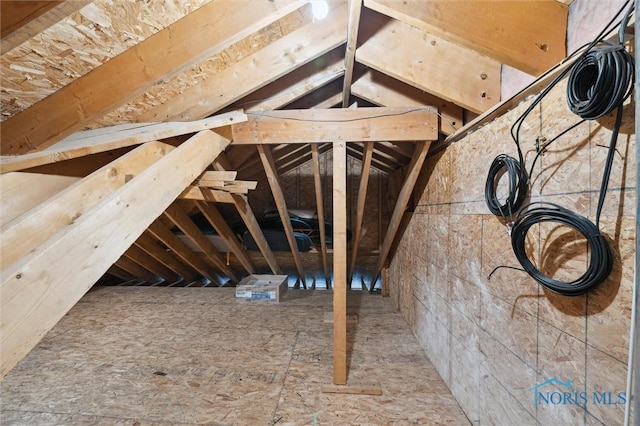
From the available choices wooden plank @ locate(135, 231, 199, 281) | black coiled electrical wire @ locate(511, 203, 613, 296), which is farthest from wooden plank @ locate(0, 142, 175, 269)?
wooden plank @ locate(135, 231, 199, 281)

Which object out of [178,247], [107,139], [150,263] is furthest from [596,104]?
[150,263]

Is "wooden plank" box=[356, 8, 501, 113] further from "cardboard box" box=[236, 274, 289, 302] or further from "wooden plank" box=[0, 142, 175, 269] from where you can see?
"cardboard box" box=[236, 274, 289, 302]

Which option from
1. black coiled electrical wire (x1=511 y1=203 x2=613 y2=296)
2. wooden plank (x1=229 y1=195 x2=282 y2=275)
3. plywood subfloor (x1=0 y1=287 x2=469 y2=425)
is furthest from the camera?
wooden plank (x1=229 y1=195 x2=282 y2=275)

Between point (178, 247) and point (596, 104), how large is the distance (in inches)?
163

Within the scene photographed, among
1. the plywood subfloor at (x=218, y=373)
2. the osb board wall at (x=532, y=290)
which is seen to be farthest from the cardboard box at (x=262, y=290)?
the osb board wall at (x=532, y=290)

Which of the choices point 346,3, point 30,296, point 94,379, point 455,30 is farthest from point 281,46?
point 94,379

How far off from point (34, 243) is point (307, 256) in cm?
352

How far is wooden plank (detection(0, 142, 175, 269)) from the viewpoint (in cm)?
74

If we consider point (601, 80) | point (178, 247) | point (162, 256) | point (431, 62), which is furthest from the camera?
point (162, 256)

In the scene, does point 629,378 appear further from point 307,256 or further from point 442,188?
point 307,256

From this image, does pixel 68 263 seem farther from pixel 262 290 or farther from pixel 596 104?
pixel 262 290

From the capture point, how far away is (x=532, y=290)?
1.04m

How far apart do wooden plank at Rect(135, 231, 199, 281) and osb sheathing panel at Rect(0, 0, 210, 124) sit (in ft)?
7.94

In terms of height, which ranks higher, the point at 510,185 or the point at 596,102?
the point at 596,102
